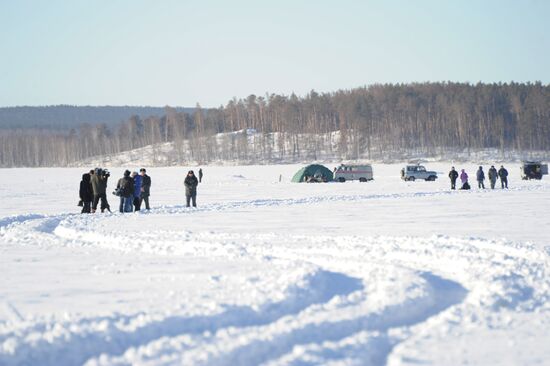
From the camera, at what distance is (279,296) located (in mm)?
7172

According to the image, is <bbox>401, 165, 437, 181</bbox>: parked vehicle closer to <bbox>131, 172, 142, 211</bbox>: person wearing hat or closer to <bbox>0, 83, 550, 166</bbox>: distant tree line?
<bbox>131, 172, 142, 211</bbox>: person wearing hat

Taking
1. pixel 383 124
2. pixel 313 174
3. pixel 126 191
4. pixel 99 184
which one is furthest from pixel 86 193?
pixel 383 124

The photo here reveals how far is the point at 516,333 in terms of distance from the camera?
598cm

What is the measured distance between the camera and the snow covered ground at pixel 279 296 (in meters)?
5.46

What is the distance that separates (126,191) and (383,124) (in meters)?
90.0

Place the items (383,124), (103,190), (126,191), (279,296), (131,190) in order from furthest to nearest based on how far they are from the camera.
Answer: (383,124), (103,190), (131,190), (126,191), (279,296)

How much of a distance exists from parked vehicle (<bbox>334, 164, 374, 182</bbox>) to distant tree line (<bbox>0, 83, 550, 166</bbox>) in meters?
48.8

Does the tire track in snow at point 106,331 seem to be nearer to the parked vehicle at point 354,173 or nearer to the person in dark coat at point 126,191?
the person in dark coat at point 126,191

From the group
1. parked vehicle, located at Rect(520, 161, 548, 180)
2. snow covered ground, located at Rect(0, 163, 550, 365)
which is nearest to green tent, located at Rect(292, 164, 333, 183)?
parked vehicle, located at Rect(520, 161, 548, 180)

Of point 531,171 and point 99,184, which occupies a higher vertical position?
point 99,184

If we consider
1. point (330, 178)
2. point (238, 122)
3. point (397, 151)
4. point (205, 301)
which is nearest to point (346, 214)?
point (205, 301)

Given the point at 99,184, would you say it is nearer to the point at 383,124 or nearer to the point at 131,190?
the point at 131,190

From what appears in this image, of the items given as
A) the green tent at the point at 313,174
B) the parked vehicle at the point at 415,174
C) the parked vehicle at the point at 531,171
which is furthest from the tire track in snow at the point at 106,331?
the parked vehicle at the point at 531,171

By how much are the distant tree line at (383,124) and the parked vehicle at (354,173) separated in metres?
48.8
